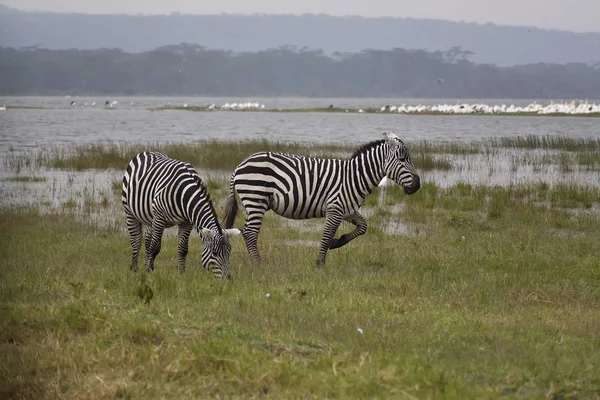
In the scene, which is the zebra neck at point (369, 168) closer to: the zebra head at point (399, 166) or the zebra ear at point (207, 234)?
the zebra head at point (399, 166)

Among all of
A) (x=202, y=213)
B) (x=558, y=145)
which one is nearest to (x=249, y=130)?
(x=558, y=145)

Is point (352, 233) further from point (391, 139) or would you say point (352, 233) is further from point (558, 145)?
point (558, 145)

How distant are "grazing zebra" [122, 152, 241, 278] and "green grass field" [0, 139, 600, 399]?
1.15ft

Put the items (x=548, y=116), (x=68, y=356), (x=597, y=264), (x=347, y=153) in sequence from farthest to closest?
(x=548, y=116), (x=347, y=153), (x=597, y=264), (x=68, y=356)

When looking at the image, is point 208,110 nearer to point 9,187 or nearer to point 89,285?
point 9,187

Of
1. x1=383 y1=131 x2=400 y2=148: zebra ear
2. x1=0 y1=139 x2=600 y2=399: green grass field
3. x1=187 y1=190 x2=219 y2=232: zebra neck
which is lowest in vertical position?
x1=0 y1=139 x2=600 y2=399: green grass field

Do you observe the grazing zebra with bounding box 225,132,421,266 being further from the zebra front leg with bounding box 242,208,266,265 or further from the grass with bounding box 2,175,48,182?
the grass with bounding box 2,175,48,182

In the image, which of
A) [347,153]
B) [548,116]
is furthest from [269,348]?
[548,116]

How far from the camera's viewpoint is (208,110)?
107750 mm

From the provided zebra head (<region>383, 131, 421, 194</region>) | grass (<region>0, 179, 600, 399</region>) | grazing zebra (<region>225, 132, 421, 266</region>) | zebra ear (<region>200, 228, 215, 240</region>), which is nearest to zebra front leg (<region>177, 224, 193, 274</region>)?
grass (<region>0, 179, 600, 399</region>)

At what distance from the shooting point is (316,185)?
12.4 metres

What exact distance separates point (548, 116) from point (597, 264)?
82.0 m

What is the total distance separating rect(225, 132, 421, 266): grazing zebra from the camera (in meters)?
12.3

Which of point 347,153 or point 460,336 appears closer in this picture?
point 460,336
